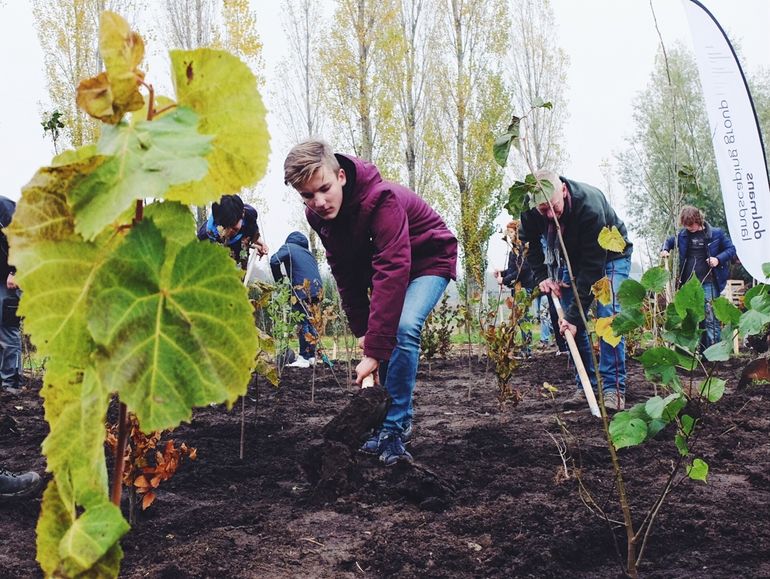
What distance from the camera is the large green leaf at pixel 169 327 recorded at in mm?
612

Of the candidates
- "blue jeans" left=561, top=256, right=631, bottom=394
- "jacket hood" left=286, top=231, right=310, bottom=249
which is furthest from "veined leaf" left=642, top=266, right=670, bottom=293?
"jacket hood" left=286, top=231, right=310, bottom=249

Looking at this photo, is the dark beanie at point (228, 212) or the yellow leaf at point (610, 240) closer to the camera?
the yellow leaf at point (610, 240)

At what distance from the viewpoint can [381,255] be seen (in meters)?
2.99

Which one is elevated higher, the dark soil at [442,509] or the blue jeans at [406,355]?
the blue jeans at [406,355]

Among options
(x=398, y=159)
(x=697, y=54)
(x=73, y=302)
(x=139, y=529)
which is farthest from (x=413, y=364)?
(x=398, y=159)

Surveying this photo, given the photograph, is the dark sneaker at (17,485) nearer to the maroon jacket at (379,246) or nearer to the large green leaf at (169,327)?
the maroon jacket at (379,246)

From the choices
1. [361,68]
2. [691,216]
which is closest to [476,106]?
[361,68]

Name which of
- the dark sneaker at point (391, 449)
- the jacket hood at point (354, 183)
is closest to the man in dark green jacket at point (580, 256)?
the jacket hood at point (354, 183)

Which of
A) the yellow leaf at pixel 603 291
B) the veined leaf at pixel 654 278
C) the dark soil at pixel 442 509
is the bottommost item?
the dark soil at pixel 442 509

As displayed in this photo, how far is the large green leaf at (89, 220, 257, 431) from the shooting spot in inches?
24.1

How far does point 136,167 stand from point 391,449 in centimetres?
270

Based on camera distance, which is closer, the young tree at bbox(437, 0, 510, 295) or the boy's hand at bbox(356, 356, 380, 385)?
the boy's hand at bbox(356, 356, 380, 385)

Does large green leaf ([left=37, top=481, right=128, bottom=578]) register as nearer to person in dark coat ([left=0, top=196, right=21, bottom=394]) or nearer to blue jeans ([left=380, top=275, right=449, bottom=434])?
blue jeans ([left=380, top=275, right=449, bottom=434])

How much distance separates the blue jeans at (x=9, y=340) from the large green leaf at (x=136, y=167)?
4.88 m
